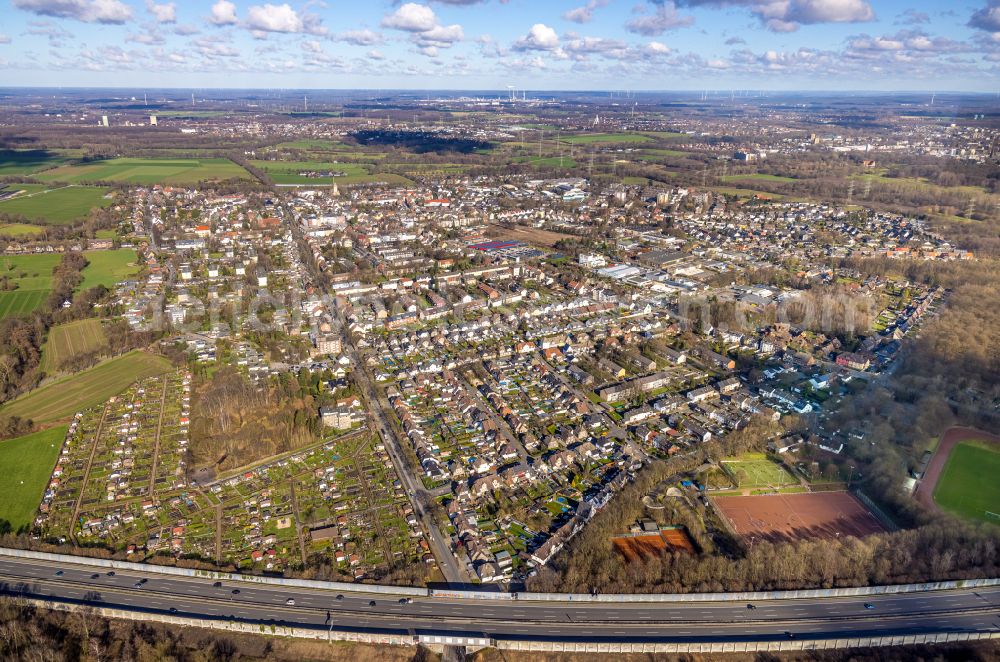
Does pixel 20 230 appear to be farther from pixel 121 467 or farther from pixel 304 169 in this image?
pixel 121 467

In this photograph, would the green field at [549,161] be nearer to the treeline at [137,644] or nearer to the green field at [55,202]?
the green field at [55,202]

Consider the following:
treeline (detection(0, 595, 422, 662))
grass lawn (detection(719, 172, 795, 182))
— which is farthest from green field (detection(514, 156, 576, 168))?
treeline (detection(0, 595, 422, 662))

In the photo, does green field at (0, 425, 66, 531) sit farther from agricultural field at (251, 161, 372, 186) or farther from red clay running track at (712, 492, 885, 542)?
agricultural field at (251, 161, 372, 186)

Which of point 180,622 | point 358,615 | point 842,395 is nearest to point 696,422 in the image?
point 842,395

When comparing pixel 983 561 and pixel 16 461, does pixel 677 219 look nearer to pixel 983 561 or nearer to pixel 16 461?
pixel 983 561

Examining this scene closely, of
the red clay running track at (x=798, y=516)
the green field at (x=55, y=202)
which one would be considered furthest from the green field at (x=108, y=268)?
the red clay running track at (x=798, y=516)
